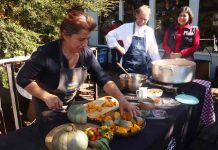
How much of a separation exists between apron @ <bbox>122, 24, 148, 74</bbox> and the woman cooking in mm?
1514

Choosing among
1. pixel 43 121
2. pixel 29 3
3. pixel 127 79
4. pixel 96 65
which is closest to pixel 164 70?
pixel 127 79

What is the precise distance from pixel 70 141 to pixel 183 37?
3.45m

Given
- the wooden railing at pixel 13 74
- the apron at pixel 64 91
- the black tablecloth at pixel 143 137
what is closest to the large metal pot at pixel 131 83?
the black tablecloth at pixel 143 137

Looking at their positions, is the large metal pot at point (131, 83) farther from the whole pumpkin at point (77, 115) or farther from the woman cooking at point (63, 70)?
the whole pumpkin at point (77, 115)

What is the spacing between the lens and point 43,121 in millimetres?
1852

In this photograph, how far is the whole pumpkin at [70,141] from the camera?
1298 millimetres

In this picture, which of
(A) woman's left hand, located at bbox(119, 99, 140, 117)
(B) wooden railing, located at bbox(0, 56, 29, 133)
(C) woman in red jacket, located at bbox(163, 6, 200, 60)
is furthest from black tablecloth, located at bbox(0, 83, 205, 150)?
(C) woman in red jacket, located at bbox(163, 6, 200, 60)

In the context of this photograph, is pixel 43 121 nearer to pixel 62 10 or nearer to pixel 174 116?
pixel 174 116

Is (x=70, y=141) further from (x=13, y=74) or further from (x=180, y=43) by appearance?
(x=180, y=43)

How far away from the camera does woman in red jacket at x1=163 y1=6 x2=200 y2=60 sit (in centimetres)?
420

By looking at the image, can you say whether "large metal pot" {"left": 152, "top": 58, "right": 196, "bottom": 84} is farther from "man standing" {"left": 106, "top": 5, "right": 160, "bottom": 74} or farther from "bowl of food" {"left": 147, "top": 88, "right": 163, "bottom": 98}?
"man standing" {"left": 106, "top": 5, "right": 160, "bottom": 74}

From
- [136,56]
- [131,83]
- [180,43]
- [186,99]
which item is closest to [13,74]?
[131,83]

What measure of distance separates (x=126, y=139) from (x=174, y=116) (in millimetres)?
601

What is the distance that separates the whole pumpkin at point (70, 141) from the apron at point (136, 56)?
2.35 metres
